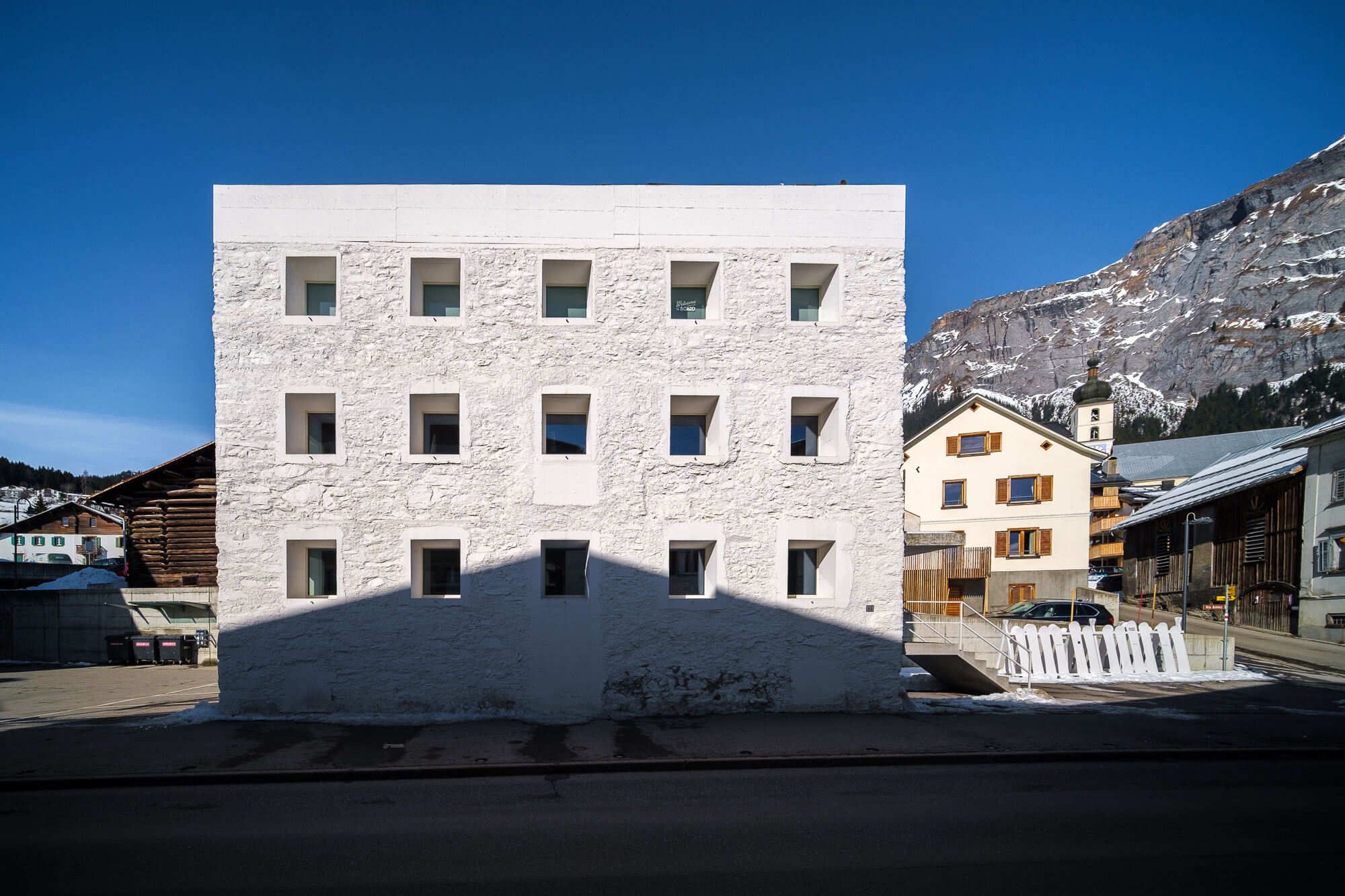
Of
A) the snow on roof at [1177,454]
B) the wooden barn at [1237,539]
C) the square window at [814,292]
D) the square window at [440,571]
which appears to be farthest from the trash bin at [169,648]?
the snow on roof at [1177,454]

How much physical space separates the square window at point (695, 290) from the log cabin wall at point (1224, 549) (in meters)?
27.9

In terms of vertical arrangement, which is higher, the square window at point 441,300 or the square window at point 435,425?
the square window at point 441,300

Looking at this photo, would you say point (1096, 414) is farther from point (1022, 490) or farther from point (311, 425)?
point (311, 425)

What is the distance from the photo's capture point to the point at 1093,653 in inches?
738

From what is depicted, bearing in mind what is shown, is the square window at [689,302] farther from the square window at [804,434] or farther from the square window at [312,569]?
the square window at [312,569]

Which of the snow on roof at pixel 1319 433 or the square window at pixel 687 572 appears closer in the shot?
the square window at pixel 687 572

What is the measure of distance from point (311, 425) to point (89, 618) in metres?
17.3

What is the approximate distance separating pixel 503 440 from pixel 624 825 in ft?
24.4

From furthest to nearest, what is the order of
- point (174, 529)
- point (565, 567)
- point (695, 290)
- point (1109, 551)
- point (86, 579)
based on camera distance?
1. point (1109, 551)
2. point (86, 579)
3. point (174, 529)
4. point (695, 290)
5. point (565, 567)

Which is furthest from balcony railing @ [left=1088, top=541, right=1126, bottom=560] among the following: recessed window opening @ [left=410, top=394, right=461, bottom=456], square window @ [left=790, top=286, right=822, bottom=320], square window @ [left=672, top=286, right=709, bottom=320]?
recessed window opening @ [left=410, top=394, right=461, bottom=456]

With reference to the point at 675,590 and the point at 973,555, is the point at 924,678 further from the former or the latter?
the point at 973,555

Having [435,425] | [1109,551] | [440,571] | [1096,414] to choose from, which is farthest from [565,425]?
[1096,414]

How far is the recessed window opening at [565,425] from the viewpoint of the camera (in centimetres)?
1364

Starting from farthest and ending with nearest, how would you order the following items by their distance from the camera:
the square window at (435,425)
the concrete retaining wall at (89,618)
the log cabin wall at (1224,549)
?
the log cabin wall at (1224,549) < the concrete retaining wall at (89,618) < the square window at (435,425)
